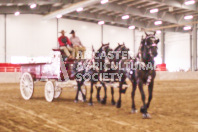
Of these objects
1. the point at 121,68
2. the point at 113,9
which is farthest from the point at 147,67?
the point at 113,9

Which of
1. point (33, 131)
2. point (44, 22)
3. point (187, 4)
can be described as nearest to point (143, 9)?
point (187, 4)

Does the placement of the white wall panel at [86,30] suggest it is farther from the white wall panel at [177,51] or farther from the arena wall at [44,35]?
the white wall panel at [177,51]

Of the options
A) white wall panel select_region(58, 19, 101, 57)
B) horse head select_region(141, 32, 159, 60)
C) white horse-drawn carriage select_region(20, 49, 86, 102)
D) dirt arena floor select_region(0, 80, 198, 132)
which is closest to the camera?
dirt arena floor select_region(0, 80, 198, 132)

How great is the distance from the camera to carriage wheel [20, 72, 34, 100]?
9.95 m

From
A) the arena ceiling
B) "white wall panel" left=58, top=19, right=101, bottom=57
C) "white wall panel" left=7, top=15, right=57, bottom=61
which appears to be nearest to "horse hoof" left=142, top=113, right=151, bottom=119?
the arena ceiling

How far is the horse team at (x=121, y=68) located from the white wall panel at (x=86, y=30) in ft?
66.9

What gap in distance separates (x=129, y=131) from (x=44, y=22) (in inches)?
947

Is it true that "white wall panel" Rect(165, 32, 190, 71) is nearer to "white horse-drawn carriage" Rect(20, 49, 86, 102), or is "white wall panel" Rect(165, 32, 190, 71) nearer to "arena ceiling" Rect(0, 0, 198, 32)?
"arena ceiling" Rect(0, 0, 198, 32)

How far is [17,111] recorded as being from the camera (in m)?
7.24

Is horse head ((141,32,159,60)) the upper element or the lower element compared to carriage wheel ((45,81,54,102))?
upper

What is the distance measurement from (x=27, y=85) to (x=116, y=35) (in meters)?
23.9

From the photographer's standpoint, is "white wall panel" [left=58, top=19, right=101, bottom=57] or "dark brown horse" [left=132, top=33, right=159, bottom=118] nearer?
"dark brown horse" [left=132, top=33, right=159, bottom=118]

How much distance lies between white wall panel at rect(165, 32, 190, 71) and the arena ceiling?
6.77 metres

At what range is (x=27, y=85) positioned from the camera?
33.3ft
